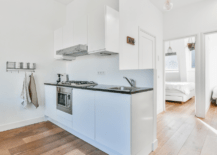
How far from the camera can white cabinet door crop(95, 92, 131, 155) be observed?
1481mm

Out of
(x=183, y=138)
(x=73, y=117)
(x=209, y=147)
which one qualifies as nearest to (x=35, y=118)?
(x=73, y=117)

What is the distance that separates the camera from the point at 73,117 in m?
2.18

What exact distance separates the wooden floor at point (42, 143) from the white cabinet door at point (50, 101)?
32 cm

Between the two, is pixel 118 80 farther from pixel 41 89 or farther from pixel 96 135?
pixel 41 89

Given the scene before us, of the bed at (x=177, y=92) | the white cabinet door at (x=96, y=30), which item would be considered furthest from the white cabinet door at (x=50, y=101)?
the bed at (x=177, y=92)

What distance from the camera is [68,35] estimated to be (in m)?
2.86

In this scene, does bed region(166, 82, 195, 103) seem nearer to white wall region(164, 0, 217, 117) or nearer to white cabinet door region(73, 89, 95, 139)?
white wall region(164, 0, 217, 117)

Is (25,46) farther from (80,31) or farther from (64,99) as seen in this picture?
(64,99)

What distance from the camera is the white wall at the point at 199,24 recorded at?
303 cm

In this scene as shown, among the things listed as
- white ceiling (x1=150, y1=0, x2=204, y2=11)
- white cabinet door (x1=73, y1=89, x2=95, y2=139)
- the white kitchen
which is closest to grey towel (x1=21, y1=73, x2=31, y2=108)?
the white kitchen

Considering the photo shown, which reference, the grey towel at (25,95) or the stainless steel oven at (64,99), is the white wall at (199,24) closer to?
the stainless steel oven at (64,99)

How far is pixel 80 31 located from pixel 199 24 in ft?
9.45

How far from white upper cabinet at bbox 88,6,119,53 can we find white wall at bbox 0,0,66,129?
1.39 m

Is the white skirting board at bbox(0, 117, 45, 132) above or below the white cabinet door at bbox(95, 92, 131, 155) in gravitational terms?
below
